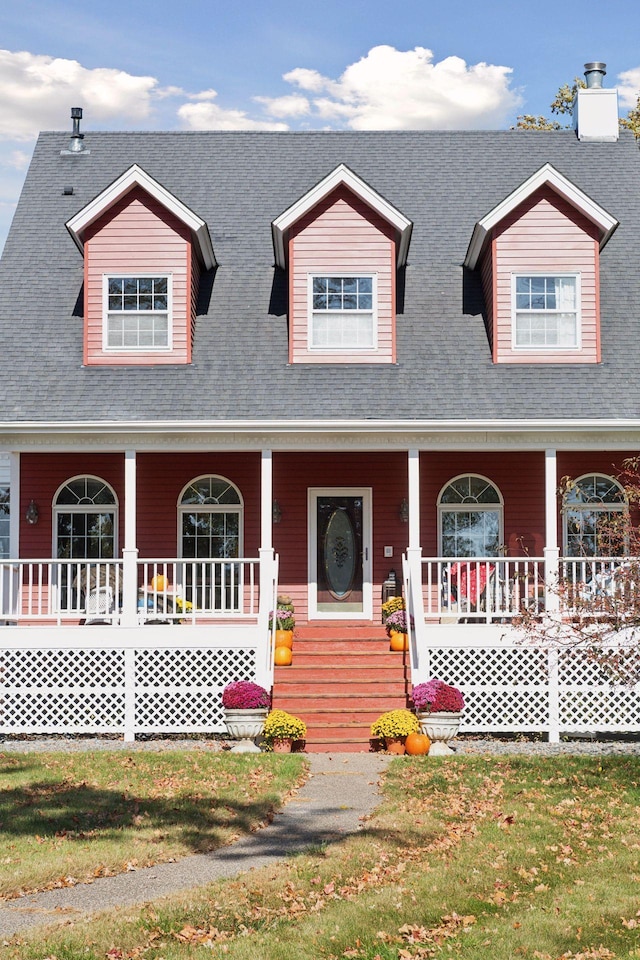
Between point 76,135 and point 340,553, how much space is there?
31.9 ft

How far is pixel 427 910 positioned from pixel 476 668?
7586 millimetres

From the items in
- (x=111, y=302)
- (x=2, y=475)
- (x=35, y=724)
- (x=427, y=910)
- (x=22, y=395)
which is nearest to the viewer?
(x=427, y=910)

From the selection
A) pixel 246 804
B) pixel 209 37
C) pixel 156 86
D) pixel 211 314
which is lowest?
pixel 246 804

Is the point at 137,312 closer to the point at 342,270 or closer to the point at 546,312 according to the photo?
the point at 342,270

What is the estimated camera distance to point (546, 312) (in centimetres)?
1606

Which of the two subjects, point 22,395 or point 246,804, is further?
point 22,395

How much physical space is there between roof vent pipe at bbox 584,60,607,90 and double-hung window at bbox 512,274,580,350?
645 cm

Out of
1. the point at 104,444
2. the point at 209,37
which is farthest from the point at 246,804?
the point at 209,37

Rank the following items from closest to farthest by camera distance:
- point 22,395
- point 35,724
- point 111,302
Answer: point 35,724 < point 22,395 < point 111,302

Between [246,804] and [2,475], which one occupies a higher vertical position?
[2,475]

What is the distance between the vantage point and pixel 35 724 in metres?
13.9

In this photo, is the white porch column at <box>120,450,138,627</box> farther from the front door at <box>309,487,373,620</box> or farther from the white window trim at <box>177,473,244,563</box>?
the front door at <box>309,487,373,620</box>

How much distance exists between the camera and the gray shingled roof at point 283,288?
14992 mm

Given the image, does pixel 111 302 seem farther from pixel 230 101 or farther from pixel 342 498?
pixel 230 101
